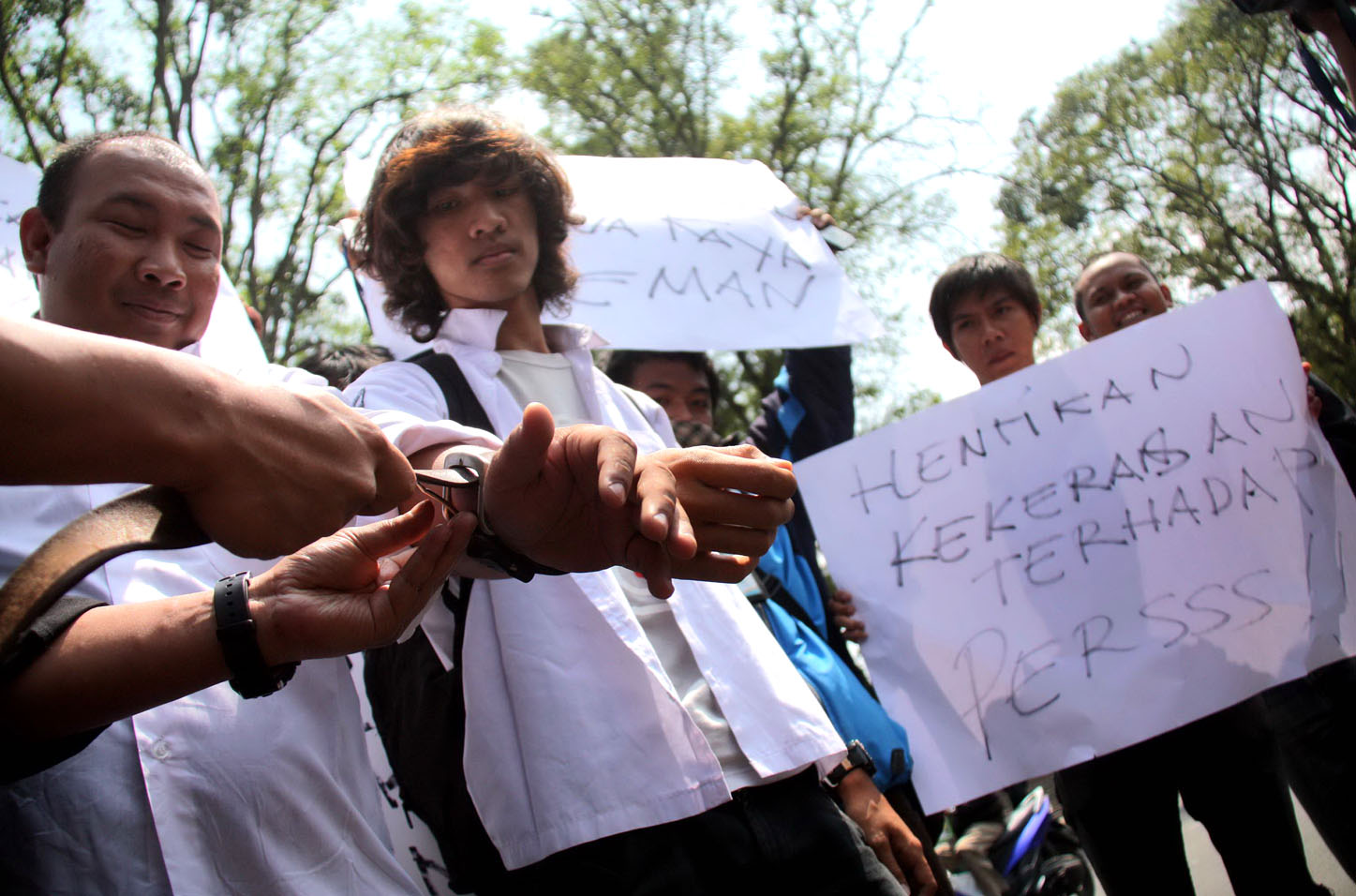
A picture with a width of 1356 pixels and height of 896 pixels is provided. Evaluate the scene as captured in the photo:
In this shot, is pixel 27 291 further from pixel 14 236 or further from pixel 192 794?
pixel 192 794

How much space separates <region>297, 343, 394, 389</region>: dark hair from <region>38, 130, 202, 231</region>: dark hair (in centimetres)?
109

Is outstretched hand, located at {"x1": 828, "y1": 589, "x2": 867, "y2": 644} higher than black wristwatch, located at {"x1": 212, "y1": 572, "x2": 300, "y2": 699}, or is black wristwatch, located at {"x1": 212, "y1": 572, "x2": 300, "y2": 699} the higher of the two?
black wristwatch, located at {"x1": 212, "y1": 572, "x2": 300, "y2": 699}

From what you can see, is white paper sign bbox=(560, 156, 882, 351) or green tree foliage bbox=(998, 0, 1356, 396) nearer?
white paper sign bbox=(560, 156, 882, 351)

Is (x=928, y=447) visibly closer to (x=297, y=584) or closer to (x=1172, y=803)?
(x=1172, y=803)

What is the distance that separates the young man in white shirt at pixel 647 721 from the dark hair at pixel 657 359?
138 centimetres

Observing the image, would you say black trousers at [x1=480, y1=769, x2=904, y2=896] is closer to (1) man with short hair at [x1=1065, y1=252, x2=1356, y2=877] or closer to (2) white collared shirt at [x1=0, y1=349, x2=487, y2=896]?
(2) white collared shirt at [x1=0, y1=349, x2=487, y2=896]

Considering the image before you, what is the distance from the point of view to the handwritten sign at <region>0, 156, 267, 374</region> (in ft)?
7.48

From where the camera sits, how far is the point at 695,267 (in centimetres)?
302

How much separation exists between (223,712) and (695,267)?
1994 millimetres

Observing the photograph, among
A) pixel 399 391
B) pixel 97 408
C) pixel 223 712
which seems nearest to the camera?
pixel 97 408

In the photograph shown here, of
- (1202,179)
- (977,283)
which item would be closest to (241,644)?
(977,283)

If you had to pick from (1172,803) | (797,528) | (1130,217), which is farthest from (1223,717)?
(1130,217)

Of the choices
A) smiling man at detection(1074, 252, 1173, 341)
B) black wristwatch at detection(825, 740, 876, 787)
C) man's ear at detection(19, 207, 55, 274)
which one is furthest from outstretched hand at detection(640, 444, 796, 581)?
smiling man at detection(1074, 252, 1173, 341)

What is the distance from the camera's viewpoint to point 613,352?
3555mm
